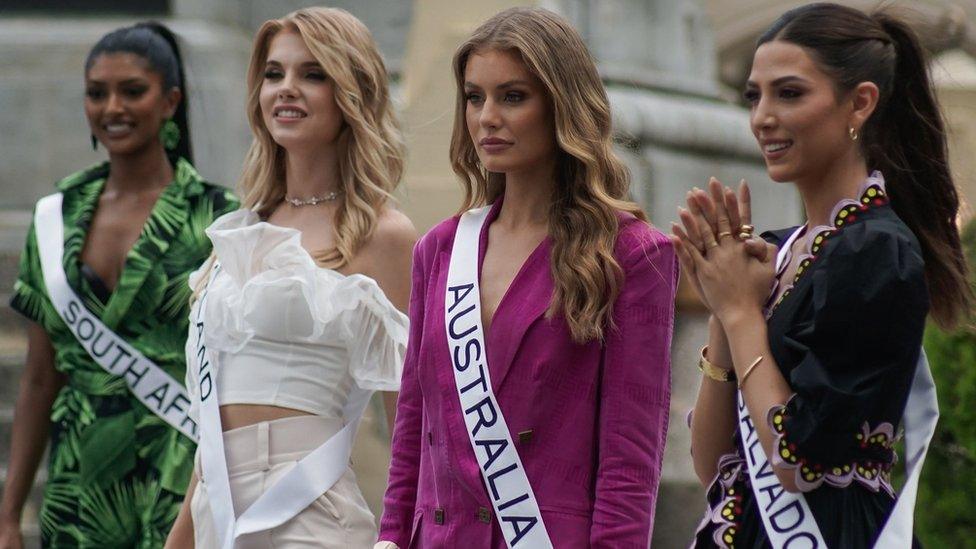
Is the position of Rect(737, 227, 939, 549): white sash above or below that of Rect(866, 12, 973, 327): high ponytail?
below

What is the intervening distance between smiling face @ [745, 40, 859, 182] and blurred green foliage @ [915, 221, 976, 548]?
336cm

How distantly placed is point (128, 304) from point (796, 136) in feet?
8.10

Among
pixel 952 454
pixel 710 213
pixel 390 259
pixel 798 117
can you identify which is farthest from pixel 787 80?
pixel 952 454

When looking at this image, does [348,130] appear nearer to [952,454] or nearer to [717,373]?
[717,373]

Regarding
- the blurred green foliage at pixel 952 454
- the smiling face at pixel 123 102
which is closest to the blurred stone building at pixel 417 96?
the blurred green foliage at pixel 952 454

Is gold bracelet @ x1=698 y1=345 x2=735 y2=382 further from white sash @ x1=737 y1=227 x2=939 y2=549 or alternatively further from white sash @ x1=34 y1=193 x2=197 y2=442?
white sash @ x1=34 y1=193 x2=197 y2=442

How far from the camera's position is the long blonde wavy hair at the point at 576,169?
4.00m

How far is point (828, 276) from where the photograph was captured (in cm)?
373

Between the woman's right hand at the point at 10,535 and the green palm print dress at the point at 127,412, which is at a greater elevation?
the green palm print dress at the point at 127,412

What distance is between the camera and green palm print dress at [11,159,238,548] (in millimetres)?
5703

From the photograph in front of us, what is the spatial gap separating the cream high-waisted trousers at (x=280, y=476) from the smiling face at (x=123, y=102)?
4.60 feet

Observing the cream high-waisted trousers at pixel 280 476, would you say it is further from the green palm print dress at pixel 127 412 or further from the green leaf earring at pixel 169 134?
the green leaf earring at pixel 169 134

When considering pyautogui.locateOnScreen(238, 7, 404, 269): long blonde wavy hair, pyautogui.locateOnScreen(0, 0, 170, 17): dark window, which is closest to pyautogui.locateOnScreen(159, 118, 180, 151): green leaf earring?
pyautogui.locateOnScreen(238, 7, 404, 269): long blonde wavy hair

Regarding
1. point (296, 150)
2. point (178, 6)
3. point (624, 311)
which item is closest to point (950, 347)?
point (296, 150)
